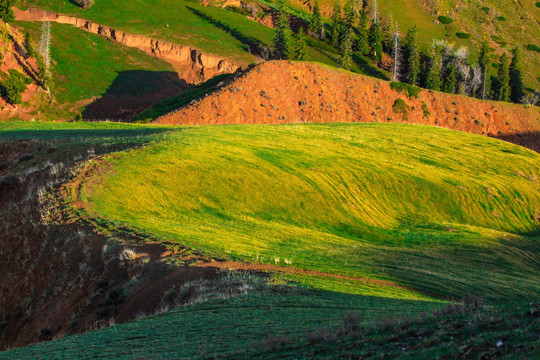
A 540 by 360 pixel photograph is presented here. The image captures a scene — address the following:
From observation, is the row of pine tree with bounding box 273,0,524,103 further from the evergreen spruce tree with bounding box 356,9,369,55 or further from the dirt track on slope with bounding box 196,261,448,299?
the dirt track on slope with bounding box 196,261,448,299

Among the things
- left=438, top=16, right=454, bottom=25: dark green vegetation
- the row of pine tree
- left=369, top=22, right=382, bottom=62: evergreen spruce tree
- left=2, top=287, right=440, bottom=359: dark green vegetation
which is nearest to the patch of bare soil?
left=2, top=287, right=440, bottom=359: dark green vegetation

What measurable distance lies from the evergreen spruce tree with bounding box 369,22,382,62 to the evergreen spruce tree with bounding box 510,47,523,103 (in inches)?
1209

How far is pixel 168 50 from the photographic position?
386ft

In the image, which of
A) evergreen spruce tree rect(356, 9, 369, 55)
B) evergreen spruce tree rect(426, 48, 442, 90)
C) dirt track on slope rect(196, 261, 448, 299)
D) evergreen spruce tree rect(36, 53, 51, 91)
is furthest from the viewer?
evergreen spruce tree rect(356, 9, 369, 55)

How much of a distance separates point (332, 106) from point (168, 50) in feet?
183

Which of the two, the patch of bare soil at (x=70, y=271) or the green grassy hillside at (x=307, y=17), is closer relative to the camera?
the patch of bare soil at (x=70, y=271)

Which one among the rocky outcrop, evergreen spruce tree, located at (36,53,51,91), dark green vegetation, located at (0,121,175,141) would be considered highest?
the rocky outcrop

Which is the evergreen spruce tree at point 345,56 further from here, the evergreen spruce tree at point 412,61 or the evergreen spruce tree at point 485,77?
the evergreen spruce tree at point 485,77

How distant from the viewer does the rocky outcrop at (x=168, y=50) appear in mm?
114750

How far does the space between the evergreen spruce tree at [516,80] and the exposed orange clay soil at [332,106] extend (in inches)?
1356

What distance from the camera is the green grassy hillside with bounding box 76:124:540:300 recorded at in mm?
22156

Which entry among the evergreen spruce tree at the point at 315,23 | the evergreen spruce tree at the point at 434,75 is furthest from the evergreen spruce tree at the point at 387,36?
the evergreen spruce tree at the point at 434,75

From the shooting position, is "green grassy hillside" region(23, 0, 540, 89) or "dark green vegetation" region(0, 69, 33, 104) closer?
"dark green vegetation" region(0, 69, 33, 104)

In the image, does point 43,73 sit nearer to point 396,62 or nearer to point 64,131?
point 64,131
